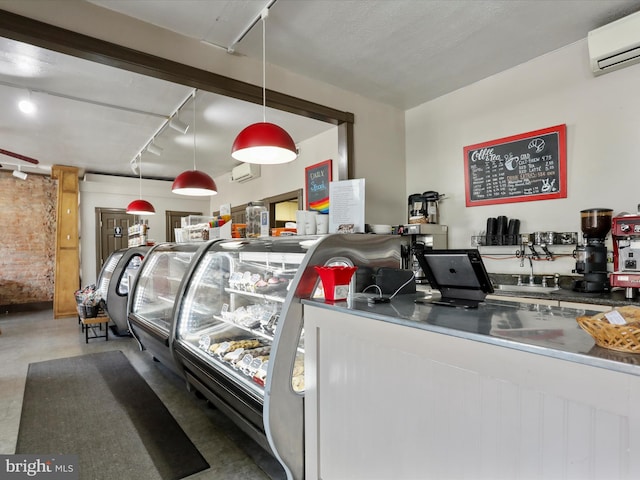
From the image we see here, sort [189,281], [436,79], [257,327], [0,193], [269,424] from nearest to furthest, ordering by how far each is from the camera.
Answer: [269,424]
[257,327]
[189,281]
[436,79]
[0,193]

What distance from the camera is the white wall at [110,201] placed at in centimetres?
809

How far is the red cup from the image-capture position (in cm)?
173

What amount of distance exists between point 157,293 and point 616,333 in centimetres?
422

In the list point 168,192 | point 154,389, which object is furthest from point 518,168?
point 168,192

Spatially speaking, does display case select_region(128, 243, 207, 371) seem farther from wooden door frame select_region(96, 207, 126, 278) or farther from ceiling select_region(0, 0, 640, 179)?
wooden door frame select_region(96, 207, 126, 278)

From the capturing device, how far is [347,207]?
8.26ft

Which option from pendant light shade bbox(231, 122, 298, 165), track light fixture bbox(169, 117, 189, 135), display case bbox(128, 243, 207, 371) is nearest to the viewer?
pendant light shade bbox(231, 122, 298, 165)

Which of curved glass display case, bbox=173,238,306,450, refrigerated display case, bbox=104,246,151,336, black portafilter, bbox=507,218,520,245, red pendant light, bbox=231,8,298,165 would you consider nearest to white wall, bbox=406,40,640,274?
black portafilter, bbox=507,218,520,245

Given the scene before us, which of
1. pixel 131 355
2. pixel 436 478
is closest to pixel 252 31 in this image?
pixel 436 478

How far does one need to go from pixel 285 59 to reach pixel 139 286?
10.1ft

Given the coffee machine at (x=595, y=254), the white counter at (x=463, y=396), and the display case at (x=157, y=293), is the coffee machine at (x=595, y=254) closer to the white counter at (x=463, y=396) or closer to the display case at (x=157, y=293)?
the white counter at (x=463, y=396)

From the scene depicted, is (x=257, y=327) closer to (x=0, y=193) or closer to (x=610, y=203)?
(x=610, y=203)

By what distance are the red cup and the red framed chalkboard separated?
12.5 feet

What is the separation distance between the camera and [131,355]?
4336 mm
